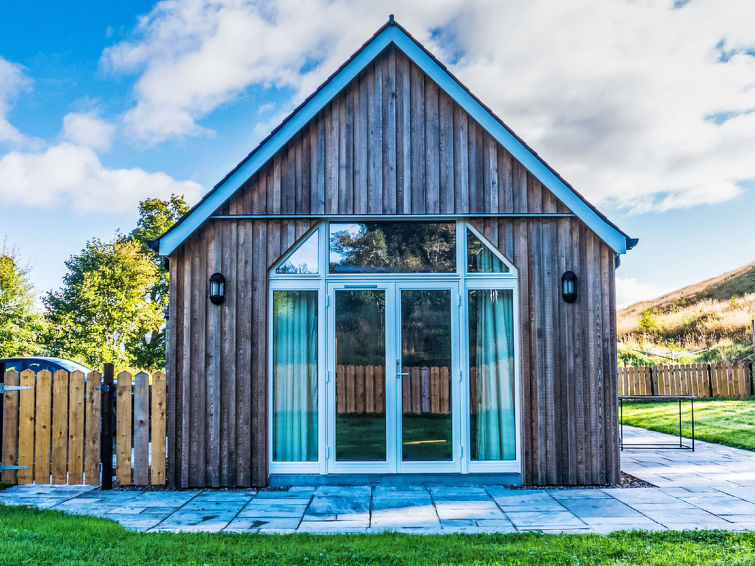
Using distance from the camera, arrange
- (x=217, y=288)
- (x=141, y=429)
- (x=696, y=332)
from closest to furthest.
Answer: (x=141, y=429), (x=217, y=288), (x=696, y=332)

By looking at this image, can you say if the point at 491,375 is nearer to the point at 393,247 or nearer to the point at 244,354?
the point at 393,247

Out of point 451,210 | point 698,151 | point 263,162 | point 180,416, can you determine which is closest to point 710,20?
point 451,210

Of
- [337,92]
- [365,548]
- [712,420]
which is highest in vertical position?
[337,92]

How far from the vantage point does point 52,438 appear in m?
6.57

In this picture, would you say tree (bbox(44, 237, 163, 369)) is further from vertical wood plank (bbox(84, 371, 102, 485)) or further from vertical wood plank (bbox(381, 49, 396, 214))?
vertical wood plank (bbox(381, 49, 396, 214))

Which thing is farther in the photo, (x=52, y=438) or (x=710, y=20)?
(x=710, y=20)

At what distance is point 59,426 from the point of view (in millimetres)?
6566

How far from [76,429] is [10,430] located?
770mm

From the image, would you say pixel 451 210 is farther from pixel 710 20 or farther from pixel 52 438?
pixel 710 20

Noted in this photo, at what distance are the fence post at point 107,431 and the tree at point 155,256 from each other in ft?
49.1

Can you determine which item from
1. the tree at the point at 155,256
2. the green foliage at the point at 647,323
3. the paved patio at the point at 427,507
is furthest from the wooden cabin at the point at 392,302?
the green foliage at the point at 647,323

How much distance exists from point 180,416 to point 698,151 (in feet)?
79.9

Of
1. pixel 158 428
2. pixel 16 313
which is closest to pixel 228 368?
pixel 158 428

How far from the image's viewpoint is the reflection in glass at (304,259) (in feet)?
22.1
